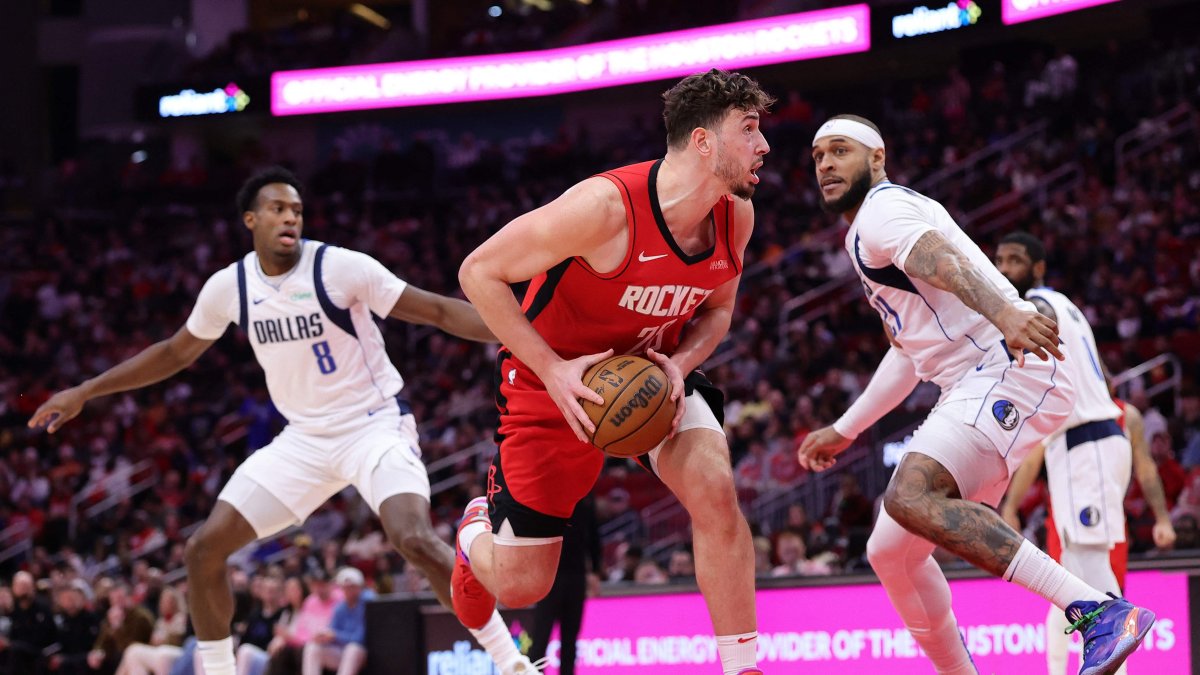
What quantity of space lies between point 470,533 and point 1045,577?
7.28ft

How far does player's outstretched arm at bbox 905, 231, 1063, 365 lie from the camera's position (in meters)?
4.38

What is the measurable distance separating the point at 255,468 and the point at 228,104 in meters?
22.0

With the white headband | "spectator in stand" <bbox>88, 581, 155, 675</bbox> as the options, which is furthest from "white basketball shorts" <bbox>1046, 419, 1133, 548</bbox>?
"spectator in stand" <bbox>88, 581, 155, 675</bbox>

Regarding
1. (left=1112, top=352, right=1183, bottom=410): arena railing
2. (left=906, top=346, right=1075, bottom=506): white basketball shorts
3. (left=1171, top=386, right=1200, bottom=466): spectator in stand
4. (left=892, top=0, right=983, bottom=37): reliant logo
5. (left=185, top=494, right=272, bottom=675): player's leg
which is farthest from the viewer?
(left=892, top=0, right=983, bottom=37): reliant logo

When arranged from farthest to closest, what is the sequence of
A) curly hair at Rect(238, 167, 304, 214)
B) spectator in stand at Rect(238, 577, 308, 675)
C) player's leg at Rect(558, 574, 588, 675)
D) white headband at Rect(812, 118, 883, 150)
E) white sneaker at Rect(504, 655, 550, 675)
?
1. spectator in stand at Rect(238, 577, 308, 675)
2. player's leg at Rect(558, 574, 588, 675)
3. curly hair at Rect(238, 167, 304, 214)
4. white sneaker at Rect(504, 655, 550, 675)
5. white headband at Rect(812, 118, 883, 150)

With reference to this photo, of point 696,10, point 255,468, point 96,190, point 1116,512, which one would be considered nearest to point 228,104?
point 96,190

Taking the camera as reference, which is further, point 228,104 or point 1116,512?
point 228,104

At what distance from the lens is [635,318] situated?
4.83 meters

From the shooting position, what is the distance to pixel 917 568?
5219 mm

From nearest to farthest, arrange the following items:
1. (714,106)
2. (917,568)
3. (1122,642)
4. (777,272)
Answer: (1122,642)
(714,106)
(917,568)
(777,272)

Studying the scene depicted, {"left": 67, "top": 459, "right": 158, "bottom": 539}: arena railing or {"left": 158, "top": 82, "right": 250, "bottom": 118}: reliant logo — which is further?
{"left": 158, "top": 82, "right": 250, "bottom": 118}: reliant logo

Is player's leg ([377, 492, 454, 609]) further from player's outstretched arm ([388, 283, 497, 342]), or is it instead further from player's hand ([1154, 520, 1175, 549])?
player's hand ([1154, 520, 1175, 549])

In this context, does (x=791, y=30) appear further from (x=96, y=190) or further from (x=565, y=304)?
(x=565, y=304)

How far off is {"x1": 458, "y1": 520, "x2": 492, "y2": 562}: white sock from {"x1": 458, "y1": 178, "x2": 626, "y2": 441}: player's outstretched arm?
892 mm
